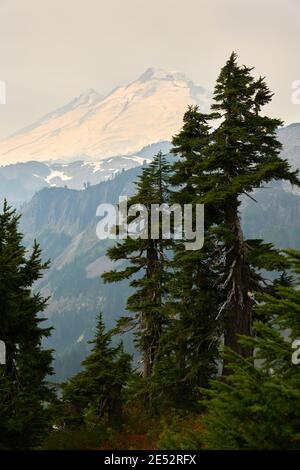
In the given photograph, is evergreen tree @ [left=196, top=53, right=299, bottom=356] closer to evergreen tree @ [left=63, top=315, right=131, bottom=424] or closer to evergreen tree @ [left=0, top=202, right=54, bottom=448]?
evergreen tree @ [left=63, top=315, right=131, bottom=424]

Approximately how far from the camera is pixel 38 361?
18.4m

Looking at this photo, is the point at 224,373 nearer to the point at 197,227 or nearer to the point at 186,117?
the point at 197,227

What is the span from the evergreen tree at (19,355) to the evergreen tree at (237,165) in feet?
23.3

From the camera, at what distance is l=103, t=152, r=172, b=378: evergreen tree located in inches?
843

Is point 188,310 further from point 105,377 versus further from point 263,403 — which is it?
point 263,403

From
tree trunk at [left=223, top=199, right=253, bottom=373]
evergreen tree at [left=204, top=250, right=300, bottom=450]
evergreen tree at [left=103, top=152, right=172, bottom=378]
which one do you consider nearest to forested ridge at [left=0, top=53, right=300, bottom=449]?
tree trunk at [left=223, top=199, right=253, bottom=373]

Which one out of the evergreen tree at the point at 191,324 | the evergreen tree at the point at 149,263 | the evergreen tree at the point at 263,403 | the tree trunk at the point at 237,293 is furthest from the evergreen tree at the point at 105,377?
the evergreen tree at the point at 263,403

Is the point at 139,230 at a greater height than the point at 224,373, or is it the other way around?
the point at 139,230

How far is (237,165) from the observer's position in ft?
58.1

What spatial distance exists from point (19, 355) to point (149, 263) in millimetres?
7978

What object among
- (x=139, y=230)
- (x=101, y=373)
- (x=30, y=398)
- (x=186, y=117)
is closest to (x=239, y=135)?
(x=186, y=117)

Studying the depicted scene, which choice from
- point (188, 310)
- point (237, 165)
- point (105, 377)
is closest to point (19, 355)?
point (105, 377)

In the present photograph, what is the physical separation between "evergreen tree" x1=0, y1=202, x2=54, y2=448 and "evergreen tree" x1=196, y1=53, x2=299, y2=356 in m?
7.09
